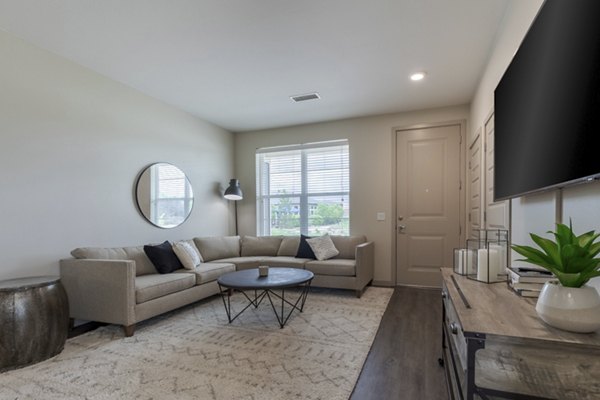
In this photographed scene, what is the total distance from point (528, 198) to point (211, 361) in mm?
2327

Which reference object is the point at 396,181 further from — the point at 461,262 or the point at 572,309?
the point at 572,309

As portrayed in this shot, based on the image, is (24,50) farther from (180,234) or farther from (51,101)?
(180,234)

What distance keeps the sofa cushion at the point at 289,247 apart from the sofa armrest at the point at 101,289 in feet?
7.92

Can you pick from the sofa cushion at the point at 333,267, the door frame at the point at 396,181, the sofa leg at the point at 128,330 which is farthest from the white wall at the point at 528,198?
the sofa leg at the point at 128,330

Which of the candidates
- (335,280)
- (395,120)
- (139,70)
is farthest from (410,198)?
(139,70)

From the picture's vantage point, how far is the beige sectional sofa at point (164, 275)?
276cm

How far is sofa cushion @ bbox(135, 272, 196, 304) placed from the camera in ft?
9.41

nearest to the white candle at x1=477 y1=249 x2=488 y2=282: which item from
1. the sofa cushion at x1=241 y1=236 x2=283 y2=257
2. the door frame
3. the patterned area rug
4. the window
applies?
the patterned area rug

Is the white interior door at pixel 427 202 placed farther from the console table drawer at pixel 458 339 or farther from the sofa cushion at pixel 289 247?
the console table drawer at pixel 458 339

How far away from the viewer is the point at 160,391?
189 cm

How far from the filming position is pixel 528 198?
1796mm

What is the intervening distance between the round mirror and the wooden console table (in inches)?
144

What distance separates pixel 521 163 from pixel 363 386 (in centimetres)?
158

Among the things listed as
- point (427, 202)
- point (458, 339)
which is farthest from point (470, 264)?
point (427, 202)
